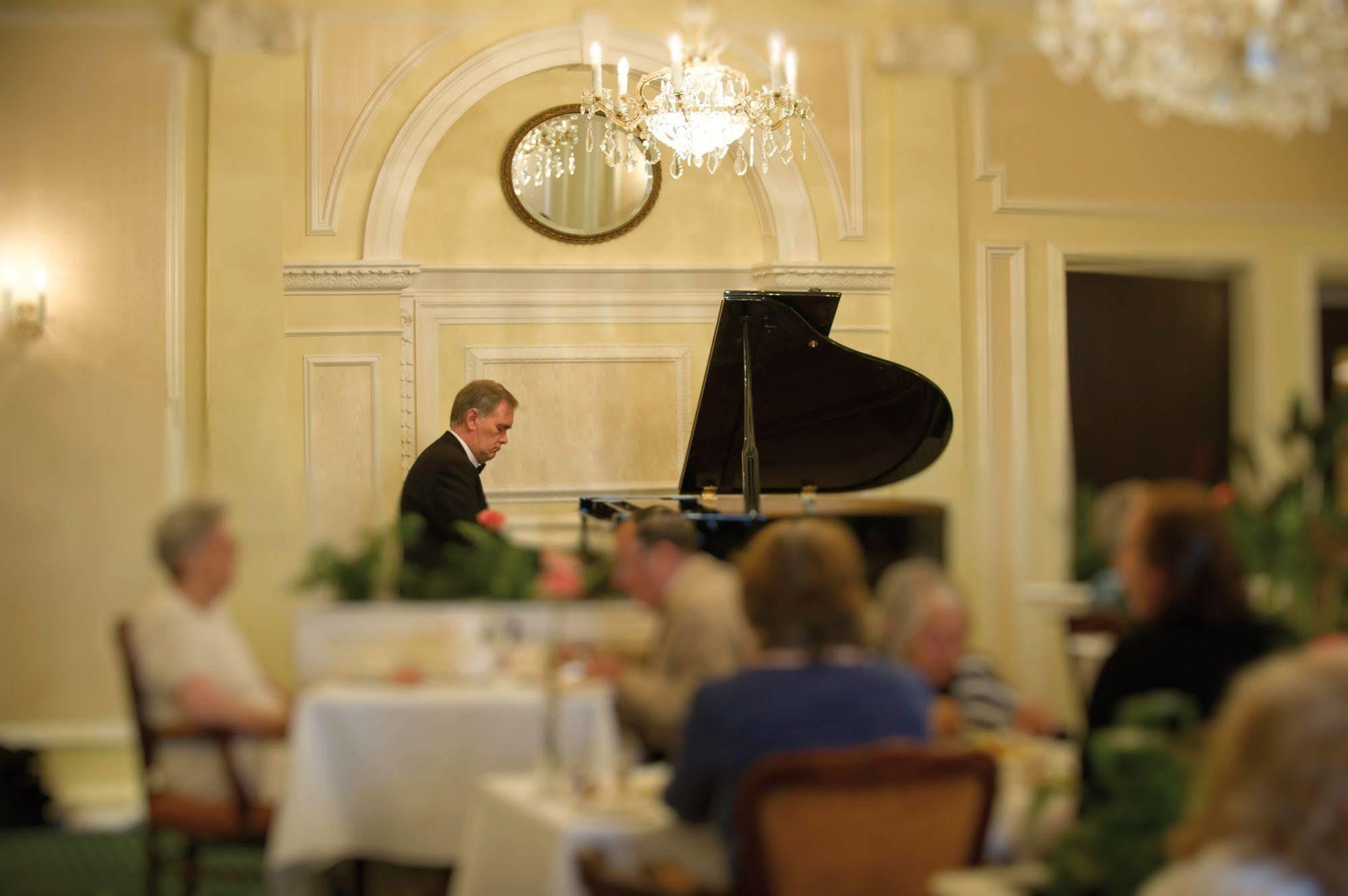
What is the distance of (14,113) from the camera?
222 inches

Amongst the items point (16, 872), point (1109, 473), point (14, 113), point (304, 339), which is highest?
point (14, 113)

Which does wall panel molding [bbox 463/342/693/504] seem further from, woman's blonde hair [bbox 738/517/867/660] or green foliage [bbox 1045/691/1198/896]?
green foliage [bbox 1045/691/1198/896]

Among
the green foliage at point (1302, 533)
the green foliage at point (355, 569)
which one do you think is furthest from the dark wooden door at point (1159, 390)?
the green foliage at point (355, 569)

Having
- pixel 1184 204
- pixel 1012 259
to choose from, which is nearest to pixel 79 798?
pixel 1184 204

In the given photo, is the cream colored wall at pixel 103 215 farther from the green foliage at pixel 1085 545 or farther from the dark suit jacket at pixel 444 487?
the green foliage at pixel 1085 545

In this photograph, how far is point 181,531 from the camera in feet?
9.46

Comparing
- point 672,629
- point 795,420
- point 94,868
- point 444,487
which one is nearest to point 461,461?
point 444,487

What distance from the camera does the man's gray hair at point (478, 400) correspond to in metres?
5.12

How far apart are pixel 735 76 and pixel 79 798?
Answer: 362 cm

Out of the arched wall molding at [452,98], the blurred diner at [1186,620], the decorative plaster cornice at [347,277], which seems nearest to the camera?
the blurred diner at [1186,620]

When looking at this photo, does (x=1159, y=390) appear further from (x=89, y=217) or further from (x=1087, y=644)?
(x=89, y=217)

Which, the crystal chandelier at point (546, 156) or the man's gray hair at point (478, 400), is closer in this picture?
the man's gray hair at point (478, 400)

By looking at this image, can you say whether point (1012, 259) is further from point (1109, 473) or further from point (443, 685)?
point (443, 685)

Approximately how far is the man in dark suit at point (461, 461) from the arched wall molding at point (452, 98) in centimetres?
→ 121
